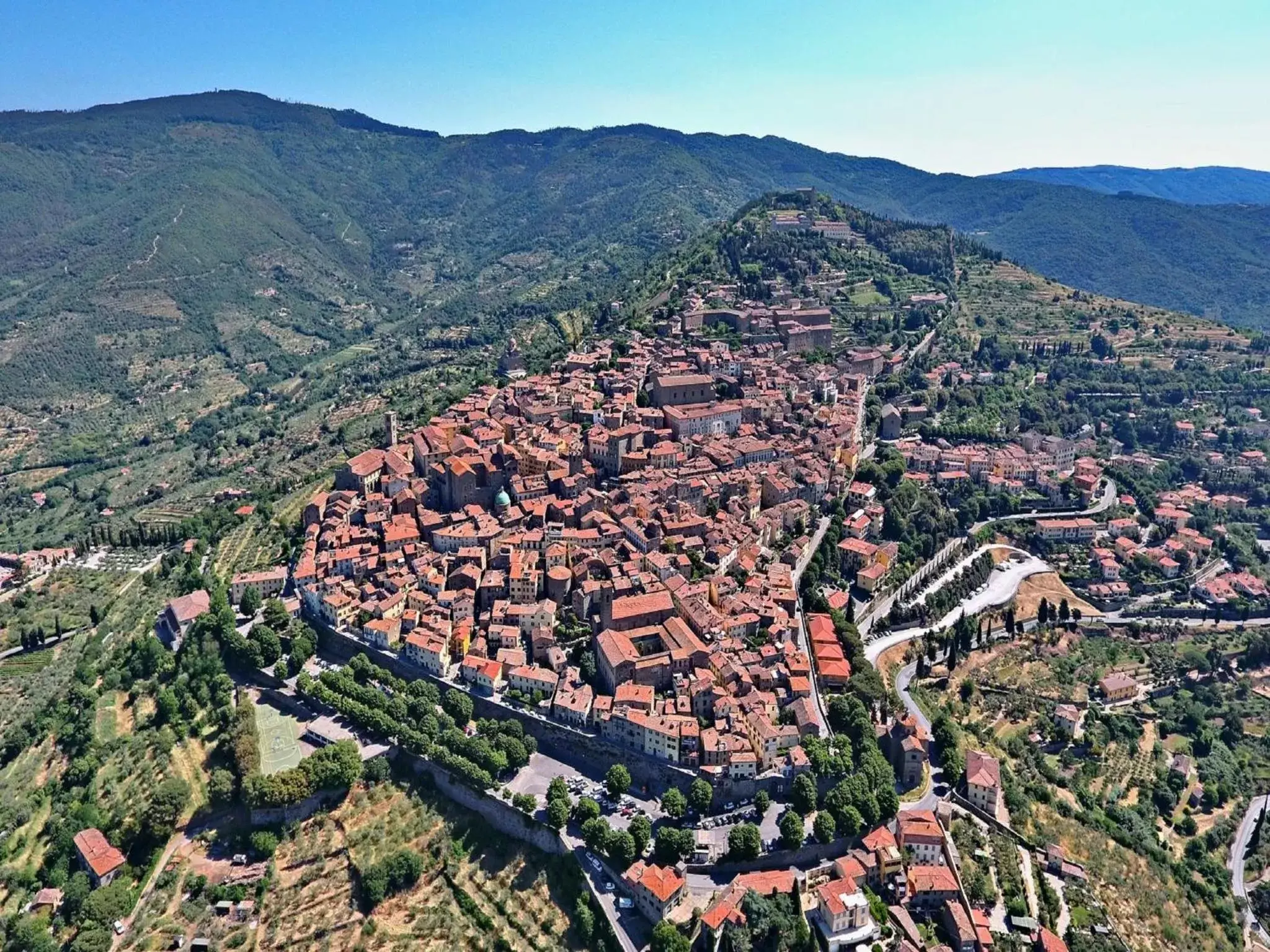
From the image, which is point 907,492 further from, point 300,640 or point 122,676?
point 122,676

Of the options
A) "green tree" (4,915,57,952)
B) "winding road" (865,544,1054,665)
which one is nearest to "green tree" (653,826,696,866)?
"winding road" (865,544,1054,665)

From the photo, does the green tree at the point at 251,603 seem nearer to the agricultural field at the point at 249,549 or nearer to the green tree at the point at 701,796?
the agricultural field at the point at 249,549

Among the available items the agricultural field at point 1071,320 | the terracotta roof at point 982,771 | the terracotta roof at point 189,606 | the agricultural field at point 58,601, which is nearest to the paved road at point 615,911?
the terracotta roof at point 982,771

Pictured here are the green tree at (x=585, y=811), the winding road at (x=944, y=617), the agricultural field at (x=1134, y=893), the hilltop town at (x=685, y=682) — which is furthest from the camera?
the winding road at (x=944, y=617)

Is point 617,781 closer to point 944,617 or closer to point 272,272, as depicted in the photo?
point 944,617

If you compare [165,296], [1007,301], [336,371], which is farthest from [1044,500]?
[165,296]
